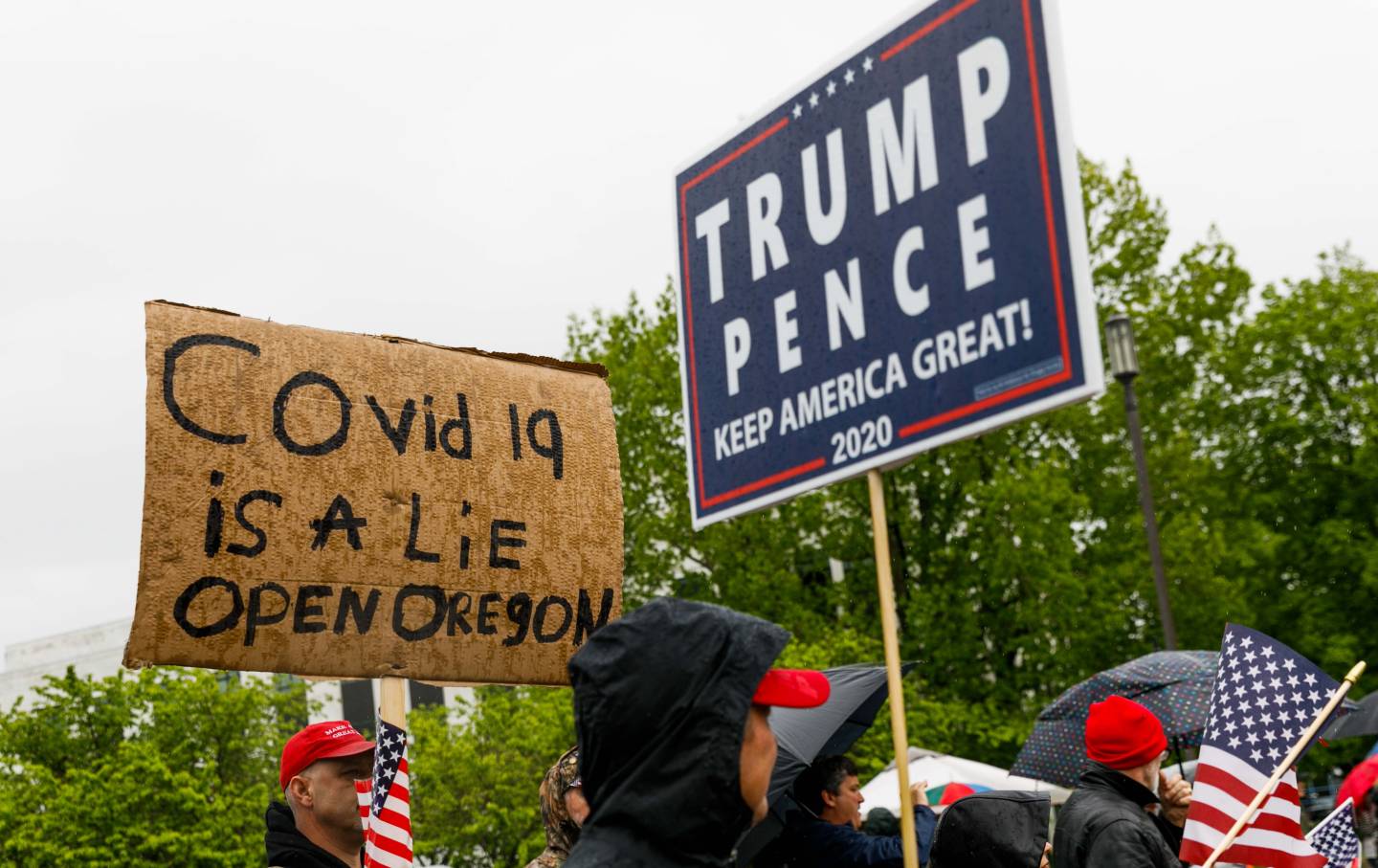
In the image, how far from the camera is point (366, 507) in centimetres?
525

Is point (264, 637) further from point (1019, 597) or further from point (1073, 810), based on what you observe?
point (1019, 597)

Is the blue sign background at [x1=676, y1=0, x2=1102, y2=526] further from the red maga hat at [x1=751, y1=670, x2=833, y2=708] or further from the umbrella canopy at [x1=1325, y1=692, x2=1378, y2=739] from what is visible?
the umbrella canopy at [x1=1325, y1=692, x2=1378, y2=739]

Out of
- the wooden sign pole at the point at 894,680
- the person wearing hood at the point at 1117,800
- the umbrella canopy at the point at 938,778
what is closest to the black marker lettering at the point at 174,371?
the wooden sign pole at the point at 894,680

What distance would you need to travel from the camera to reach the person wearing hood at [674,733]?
97.3 inches

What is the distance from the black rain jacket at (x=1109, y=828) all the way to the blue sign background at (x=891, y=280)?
6.72ft

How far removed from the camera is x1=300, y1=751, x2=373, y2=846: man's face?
5.35m

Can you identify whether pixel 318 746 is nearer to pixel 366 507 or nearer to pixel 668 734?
pixel 366 507

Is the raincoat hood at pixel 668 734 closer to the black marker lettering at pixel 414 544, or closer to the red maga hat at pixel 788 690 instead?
the red maga hat at pixel 788 690

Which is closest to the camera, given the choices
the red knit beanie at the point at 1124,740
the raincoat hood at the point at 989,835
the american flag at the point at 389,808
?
the raincoat hood at the point at 989,835

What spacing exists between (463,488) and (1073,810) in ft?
8.23

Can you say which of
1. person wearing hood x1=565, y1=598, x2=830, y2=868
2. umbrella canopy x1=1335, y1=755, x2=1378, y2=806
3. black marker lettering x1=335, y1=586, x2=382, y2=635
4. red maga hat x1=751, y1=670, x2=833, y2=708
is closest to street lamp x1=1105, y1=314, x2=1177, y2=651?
umbrella canopy x1=1335, y1=755, x2=1378, y2=806

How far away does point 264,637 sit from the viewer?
500cm

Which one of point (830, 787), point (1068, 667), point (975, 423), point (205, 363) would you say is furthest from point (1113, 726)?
point (1068, 667)

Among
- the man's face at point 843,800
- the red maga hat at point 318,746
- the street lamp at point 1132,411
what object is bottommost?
the man's face at point 843,800
